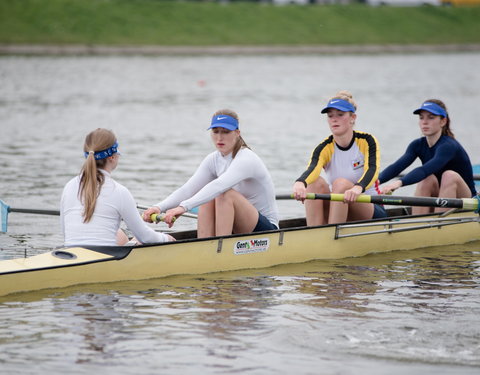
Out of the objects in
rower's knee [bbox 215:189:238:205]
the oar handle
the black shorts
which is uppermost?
rower's knee [bbox 215:189:238:205]

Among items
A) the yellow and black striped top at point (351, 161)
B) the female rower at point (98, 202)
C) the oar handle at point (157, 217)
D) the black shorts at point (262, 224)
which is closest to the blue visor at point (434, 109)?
the yellow and black striped top at point (351, 161)

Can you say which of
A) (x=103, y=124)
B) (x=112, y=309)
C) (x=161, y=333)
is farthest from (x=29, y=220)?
(x=103, y=124)

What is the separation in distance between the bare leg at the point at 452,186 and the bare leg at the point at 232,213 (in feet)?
8.77

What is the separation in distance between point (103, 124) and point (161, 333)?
18916mm

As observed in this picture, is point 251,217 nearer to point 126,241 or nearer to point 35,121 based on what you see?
point 126,241

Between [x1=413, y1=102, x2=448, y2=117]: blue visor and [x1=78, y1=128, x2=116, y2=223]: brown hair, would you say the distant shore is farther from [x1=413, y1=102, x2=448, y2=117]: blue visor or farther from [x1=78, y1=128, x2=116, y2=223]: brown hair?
[x1=78, y1=128, x2=116, y2=223]: brown hair

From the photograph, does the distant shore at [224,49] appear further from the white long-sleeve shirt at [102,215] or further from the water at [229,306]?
the white long-sleeve shirt at [102,215]

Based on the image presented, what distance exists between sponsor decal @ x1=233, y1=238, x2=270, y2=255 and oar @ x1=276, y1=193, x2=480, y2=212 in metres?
0.71

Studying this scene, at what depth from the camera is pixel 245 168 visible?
30.8 feet

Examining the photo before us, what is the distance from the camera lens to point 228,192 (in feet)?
30.7

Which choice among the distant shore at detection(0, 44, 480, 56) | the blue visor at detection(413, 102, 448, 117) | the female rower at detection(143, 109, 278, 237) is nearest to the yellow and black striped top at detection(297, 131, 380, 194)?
the female rower at detection(143, 109, 278, 237)

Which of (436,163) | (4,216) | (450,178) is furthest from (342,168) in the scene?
(4,216)

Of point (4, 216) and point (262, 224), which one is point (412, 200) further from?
point (4, 216)

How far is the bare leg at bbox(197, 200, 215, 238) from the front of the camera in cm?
958
